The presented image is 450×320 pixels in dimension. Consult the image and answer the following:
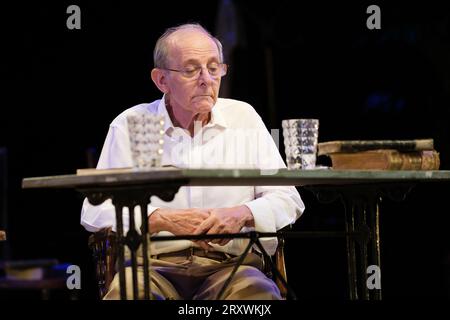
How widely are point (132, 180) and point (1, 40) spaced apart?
4598 millimetres

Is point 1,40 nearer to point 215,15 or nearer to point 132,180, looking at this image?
point 215,15

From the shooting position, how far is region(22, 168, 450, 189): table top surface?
9.85 feet

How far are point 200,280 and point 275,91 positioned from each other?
391 centimetres

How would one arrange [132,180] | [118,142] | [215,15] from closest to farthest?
[132,180]
[118,142]
[215,15]

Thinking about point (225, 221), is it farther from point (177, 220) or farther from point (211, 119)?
point (211, 119)

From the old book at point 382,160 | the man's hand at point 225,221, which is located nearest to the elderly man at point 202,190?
the man's hand at point 225,221

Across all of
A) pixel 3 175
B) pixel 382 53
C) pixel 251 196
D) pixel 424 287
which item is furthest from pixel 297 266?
pixel 251 196

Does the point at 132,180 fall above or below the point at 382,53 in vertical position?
below

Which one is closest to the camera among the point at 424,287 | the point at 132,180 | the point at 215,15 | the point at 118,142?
the point at 132,180

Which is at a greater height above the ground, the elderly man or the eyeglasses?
the eyeglasses

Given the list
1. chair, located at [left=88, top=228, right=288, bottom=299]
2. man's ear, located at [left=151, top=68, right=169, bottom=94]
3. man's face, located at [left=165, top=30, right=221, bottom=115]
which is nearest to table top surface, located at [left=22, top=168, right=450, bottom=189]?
chair, located at [left=88, top=228, right=288, bottom=299]

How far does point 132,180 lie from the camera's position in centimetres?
306

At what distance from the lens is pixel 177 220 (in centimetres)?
376

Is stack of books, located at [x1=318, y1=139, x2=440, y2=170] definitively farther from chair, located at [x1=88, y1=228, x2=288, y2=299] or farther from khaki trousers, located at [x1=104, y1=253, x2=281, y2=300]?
chair, located at [x1=88, y1=228, x2=288, y2=299]
